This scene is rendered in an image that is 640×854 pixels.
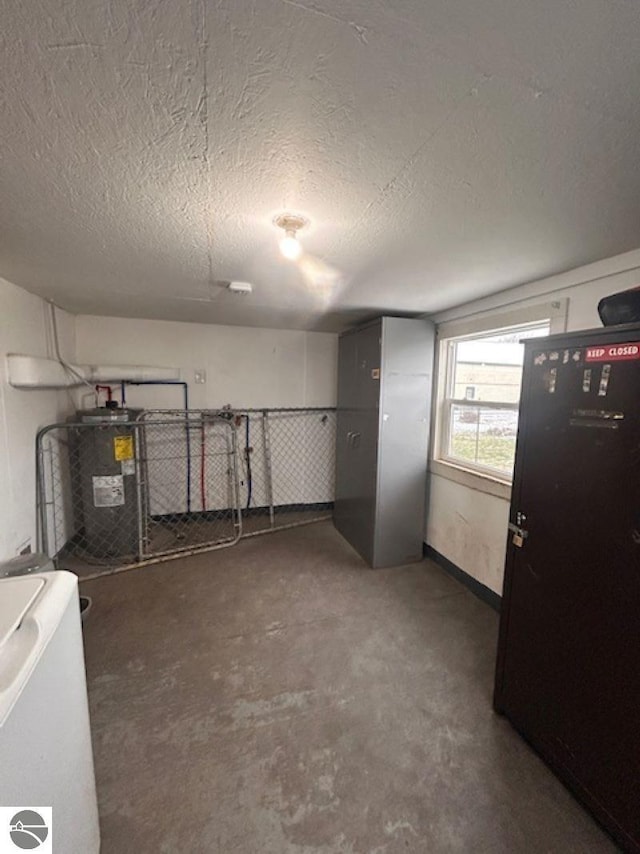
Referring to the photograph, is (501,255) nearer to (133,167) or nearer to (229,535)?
(133,167)

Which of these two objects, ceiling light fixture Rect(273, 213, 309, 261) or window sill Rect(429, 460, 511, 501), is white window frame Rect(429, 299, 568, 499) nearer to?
window sill Rect(429, 460, 511, 501)

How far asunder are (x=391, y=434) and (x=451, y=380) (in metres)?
0.69

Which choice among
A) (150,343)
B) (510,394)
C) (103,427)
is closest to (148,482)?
(103,427)

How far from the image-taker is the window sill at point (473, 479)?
226cm

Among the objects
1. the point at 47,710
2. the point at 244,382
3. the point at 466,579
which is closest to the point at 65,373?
the point at 244,382

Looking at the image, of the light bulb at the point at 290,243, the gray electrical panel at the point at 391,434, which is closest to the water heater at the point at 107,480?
the gray electrical panel at the point at 391,434

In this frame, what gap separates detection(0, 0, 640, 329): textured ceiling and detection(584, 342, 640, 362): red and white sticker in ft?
1.64

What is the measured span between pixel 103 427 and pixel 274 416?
1.65m

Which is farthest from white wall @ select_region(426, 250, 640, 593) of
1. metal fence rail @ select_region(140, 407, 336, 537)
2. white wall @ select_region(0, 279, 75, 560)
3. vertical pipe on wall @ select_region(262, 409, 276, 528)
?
white wall @ select_region(0, 279, 75, 560)

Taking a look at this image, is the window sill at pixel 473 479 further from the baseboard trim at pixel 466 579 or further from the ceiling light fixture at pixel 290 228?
the ceiling light fixture at pixel 290 228

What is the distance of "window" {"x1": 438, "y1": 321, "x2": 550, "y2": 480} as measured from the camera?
232cm

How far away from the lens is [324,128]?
86 cm

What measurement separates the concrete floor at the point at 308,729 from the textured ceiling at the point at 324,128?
2.12 m

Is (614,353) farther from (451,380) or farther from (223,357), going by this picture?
(223,357)
